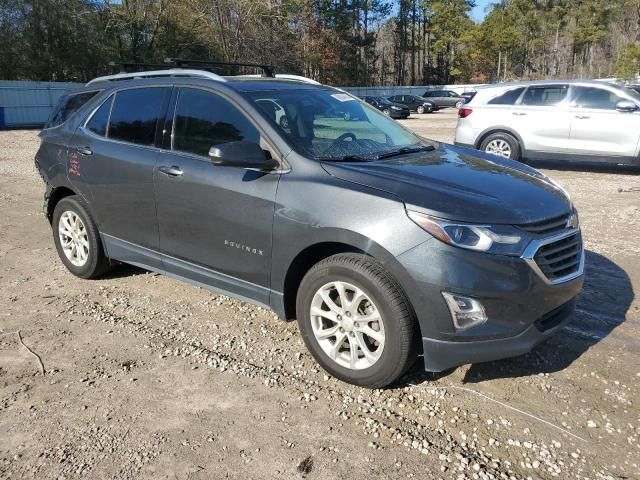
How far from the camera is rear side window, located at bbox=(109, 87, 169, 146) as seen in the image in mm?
4375

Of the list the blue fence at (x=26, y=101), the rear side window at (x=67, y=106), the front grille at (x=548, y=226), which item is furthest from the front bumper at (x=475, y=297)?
the blue fence at (x=26, y=101)

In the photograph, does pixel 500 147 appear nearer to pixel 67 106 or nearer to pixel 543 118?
pixel 543 118

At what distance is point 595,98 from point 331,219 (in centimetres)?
913

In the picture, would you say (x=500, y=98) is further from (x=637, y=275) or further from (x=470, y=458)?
(x=470, y=458)

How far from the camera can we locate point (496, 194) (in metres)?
3.30

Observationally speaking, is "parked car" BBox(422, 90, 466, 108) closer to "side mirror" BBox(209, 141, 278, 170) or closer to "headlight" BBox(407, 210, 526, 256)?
"side mirror" BBox(209, 141, 278, 170)

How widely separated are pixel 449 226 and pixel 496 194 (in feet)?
1.73

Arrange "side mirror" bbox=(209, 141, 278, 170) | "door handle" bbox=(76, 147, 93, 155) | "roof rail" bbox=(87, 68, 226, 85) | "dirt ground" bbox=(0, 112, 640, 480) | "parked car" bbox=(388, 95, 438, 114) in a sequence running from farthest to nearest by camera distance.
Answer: "parked car" bbox=(388, 95, 438, 114), "door handle" bbox=(76, 147, 93, 155), "roof rail" bbox=(87, 68, 226, 85), "side mirror" bbox=(209, 141, 278, 170), "dirt ground" bbox=(0, 112, 640, 480)

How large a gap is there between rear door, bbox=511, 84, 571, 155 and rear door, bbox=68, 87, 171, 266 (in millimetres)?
8403

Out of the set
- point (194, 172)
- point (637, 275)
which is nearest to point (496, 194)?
point (194, 172)

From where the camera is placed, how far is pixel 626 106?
9.95m

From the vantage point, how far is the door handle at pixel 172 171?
4.05 meters

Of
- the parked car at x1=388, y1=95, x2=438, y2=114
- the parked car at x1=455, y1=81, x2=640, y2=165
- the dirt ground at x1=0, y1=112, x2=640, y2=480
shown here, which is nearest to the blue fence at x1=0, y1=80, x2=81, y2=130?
the parked car at x1=388, y1=95, x2=438, y2=114

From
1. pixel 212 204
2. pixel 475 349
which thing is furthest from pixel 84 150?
pixel 475 349
